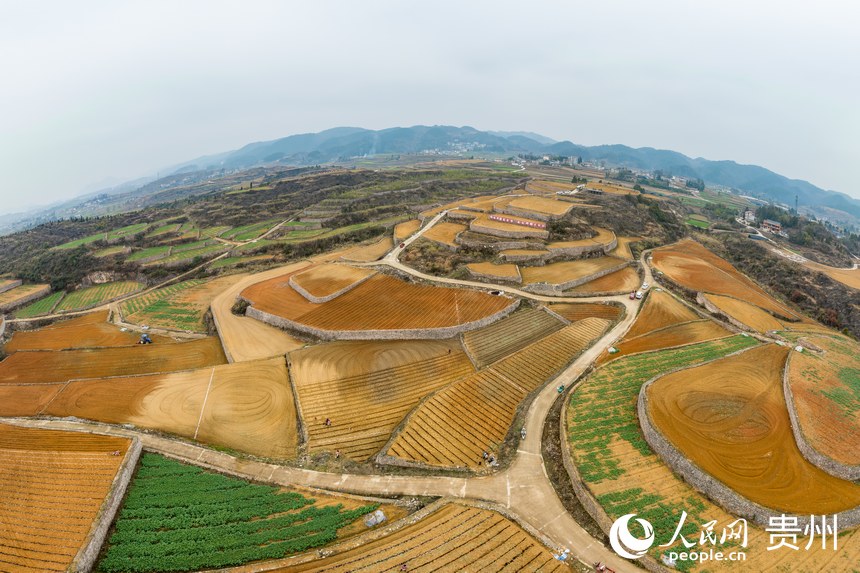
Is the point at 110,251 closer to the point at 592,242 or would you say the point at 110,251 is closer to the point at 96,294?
the point at 96,294

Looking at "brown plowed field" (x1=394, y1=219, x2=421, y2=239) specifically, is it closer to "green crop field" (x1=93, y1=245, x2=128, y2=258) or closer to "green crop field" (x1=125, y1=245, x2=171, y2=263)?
"green crop field" (x1=125, y1=245, x2=171, y2=263)

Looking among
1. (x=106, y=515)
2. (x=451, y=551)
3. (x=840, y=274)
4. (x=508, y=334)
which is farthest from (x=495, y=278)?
(x=840, y=274)

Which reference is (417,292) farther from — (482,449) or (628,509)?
(628,509)

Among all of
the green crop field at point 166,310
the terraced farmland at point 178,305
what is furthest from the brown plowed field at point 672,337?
the green crop field at point 166,310

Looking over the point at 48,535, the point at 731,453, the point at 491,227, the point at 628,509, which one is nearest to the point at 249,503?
the point at 48,535

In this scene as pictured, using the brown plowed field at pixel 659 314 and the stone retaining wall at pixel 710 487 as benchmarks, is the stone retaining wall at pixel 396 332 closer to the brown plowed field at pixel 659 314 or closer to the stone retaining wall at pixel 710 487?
the brown plowed field at pixel 659 314
